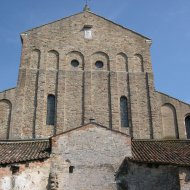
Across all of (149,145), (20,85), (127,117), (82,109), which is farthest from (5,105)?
(149,145)

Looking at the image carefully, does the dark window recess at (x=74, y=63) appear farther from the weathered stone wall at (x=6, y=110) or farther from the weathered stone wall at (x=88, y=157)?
the weathered stone wall at (x=88, y=157)

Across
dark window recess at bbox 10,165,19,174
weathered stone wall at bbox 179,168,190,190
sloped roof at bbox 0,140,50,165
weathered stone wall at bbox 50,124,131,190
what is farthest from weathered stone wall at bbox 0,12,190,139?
weathered stone wall at bbox 179,168,190,190

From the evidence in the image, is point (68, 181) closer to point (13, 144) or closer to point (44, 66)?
point (13, 144)

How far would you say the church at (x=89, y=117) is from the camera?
15.9m

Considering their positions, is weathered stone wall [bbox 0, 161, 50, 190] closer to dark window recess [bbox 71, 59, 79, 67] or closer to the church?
the church

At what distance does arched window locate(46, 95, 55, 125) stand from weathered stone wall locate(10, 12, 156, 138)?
251 mm

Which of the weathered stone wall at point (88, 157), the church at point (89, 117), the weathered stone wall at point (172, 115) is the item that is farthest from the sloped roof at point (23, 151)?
the weathered stone wall at point (172, 115)

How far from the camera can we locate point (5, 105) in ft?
71.3

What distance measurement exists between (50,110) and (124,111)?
4.39 m

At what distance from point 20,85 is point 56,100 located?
236 cm

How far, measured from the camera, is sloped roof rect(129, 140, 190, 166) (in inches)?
624

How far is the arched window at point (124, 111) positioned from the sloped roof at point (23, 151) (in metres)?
5.06

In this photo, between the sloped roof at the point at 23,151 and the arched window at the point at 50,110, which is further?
the arched window at the point at 50,110

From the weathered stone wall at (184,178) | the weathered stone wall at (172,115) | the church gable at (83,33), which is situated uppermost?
the church gable at (83,33)
